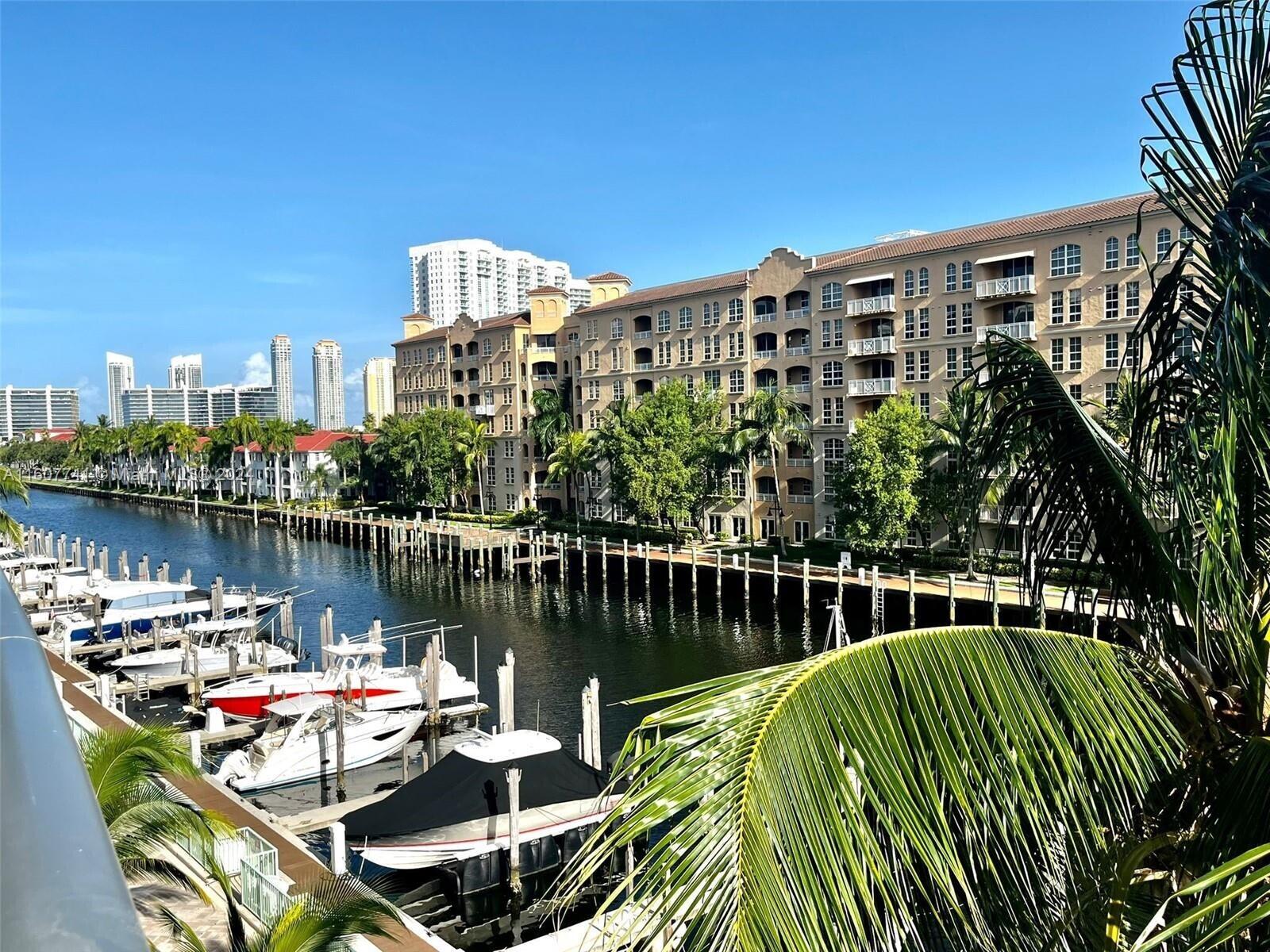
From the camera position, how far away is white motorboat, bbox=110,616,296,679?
3944 cm

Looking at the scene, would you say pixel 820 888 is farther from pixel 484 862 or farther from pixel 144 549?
pixel 144 549

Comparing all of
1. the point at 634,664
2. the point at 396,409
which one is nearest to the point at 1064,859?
the point at 634,664

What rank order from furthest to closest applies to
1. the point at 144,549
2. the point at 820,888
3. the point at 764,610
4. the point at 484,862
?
the point at 144,549 < the point at 764,610 < the point at 484,862 < the point at 820,888

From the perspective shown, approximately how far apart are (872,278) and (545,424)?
33.4 metres

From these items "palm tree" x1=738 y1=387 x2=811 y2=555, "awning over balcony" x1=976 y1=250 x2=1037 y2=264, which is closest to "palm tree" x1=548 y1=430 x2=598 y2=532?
"palm tree" x1=738 y1=387 x2=811 y2=555

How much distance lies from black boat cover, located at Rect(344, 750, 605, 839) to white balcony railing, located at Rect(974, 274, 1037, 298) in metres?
41.4

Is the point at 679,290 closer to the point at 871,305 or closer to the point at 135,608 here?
the point at 871,305

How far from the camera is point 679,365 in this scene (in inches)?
2992

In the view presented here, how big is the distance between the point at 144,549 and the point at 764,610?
5733 cm

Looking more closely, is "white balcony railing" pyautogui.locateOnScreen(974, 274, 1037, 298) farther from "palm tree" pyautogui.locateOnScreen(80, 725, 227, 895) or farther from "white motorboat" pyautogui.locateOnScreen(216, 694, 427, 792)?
"palm tree" pyautogui.locateOnScreen(80, 725, 227, 895)

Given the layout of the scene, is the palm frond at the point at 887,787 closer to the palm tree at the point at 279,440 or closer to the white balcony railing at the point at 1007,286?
the white balcony railing at the point at 1007,286

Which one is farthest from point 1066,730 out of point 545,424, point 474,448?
point 474,448

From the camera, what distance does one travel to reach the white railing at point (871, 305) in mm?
61312

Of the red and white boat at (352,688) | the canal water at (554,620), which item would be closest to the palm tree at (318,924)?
the canal water at (554,620)
